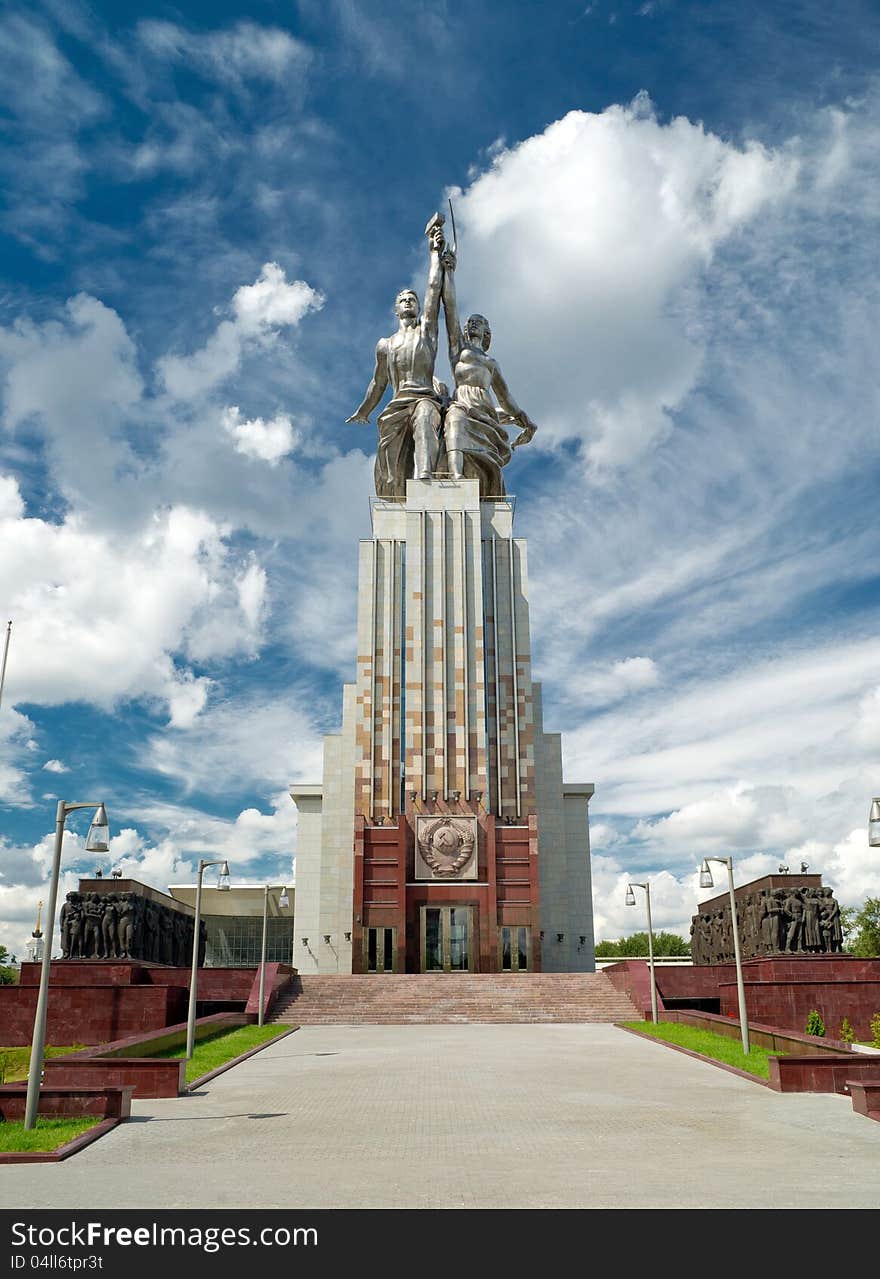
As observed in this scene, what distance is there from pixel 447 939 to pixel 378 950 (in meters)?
3.11

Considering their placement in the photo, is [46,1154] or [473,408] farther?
[473,408]

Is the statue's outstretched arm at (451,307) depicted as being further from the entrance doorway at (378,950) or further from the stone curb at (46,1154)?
the stone curb at (46,1154)

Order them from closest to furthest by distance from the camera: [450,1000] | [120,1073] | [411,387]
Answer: [120,1073] < [450,1000] < [411,387]

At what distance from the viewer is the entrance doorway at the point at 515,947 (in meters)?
45.6

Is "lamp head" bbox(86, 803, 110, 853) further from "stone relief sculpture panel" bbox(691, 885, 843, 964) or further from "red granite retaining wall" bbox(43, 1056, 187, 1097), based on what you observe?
"stone relief sculpture panel" bbox(691, 885, 843, 964)

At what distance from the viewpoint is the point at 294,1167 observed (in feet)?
36.6

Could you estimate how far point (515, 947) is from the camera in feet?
150

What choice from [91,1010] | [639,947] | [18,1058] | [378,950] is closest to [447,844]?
[378,950]

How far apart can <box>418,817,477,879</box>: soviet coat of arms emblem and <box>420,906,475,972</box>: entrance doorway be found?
1621mm

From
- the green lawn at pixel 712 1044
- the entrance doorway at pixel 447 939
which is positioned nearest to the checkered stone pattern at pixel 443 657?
the entrance doorway at pixel 447 939

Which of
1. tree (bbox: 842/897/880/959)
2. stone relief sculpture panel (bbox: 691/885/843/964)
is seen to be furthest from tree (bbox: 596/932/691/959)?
stone relief sculpture panel (bbox: 691/885/843/964)

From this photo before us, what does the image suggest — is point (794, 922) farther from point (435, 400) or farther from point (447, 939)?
point (435, 400)
